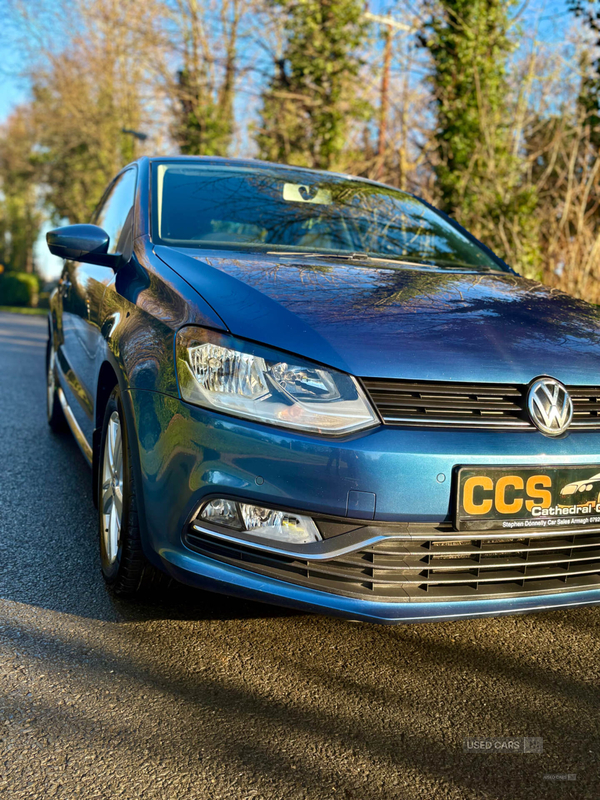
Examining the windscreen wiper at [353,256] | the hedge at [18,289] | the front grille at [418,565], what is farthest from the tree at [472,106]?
the hedge at [18,289]

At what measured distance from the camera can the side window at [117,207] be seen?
3439 millimetres

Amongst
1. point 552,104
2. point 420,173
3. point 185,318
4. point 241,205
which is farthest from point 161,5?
point 185,318

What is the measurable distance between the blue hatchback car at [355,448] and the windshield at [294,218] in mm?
611

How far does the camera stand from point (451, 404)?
2.07m

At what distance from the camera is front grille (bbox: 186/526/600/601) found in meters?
2.04

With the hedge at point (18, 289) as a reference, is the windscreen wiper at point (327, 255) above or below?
above

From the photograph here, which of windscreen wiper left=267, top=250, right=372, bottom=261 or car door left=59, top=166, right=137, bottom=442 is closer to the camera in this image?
windscreen wiper left=267, top=250, right=372, bottom=261

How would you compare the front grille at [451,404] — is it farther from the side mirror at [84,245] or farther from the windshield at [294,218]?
the side mirror at [84,245]

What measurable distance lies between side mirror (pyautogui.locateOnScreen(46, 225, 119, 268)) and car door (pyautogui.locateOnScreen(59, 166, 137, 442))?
7 centimetres

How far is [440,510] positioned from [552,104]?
9682 mm

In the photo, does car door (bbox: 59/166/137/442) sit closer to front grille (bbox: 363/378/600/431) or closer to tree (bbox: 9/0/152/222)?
front grille (bbox: 363/378/600/431)

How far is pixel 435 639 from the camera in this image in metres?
2.44

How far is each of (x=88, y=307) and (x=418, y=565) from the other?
77.6 inches

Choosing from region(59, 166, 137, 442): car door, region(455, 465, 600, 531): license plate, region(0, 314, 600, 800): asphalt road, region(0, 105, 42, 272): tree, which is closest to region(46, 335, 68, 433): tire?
region(59, 166, 137, 442): car door
